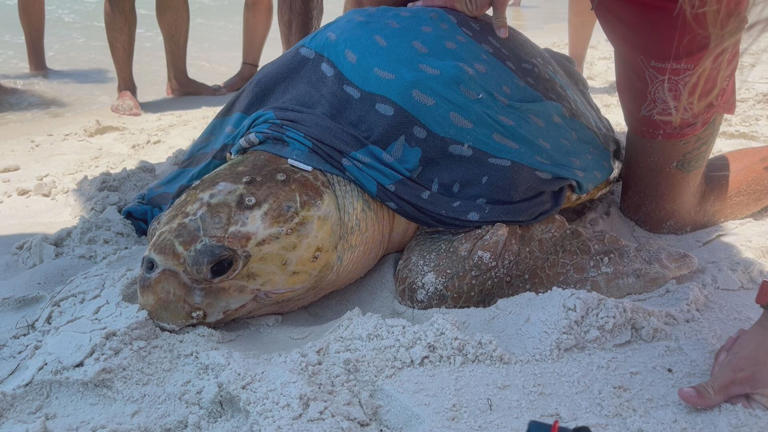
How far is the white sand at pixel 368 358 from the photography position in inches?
48.8

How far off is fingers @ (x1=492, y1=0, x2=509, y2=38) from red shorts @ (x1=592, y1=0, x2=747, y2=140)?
279mm

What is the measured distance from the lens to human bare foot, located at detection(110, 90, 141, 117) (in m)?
3.75

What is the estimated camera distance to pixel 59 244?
2154mm

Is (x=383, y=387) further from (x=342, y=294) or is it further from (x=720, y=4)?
(x=720, y=4)

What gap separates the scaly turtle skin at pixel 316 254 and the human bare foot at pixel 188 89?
254cm

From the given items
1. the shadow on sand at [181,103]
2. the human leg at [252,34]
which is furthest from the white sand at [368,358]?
the human leg at [252,34]

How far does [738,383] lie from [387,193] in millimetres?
993

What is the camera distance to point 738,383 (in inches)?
48.9

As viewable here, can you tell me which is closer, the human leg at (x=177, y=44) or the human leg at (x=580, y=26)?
the human leg at (x=580, y=26)

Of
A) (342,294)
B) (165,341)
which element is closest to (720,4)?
(342,294)

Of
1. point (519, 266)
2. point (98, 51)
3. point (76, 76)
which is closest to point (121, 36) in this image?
point (76, 76)

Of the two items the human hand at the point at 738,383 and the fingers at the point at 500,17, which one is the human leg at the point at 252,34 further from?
the human hand at the point at 738,383

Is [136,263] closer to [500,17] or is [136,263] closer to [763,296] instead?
[500,17]

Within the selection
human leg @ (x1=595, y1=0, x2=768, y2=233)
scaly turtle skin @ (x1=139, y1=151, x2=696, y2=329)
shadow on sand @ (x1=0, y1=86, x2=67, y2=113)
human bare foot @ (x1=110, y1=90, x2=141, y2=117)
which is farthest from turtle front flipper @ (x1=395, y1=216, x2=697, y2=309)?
shadow on sand @ (x1=0, y1=86, x2=67, y2=113)
